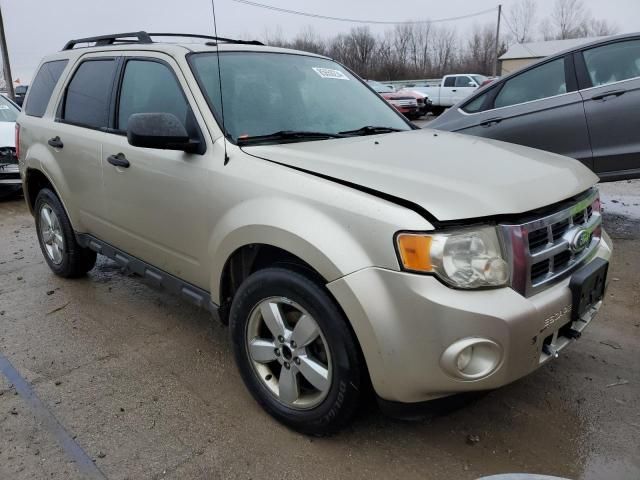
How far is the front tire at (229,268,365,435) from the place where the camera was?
2227 mm

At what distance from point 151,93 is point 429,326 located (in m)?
2.31

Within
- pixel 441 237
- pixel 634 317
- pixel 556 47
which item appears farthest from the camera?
pixel 556 47

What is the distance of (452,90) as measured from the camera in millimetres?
24094

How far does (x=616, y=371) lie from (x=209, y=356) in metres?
2.36

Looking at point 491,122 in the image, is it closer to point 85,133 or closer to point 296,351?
point 85,133

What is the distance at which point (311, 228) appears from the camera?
225cm

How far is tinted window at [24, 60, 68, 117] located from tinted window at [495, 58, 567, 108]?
165 inches

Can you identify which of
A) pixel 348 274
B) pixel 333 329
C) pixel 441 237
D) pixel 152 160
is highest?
pixel 152 160

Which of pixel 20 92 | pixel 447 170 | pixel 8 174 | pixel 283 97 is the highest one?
pixel 20 92

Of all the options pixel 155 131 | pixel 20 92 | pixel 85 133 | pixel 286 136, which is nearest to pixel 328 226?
pixel 286 136

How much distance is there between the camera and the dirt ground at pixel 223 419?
2383 mm

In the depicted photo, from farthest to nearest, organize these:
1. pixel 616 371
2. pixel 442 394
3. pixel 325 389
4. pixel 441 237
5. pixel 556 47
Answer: pixel 556 47
pixel 616 371
pixel 325 389
pixel 442 394
pixel 441 237

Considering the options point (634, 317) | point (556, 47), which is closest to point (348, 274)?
point (634, 317)

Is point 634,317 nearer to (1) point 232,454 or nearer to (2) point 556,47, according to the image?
(1) point 232,454
